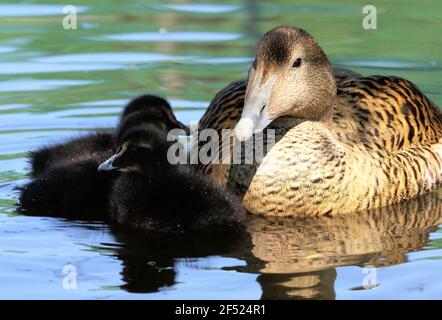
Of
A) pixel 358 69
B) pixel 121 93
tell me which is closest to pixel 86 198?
pixel 121 93

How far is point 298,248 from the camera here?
8094mm

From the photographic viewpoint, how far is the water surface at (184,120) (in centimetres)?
737

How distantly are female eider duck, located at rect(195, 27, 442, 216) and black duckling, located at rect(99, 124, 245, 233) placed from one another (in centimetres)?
37

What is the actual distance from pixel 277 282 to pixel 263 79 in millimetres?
1675

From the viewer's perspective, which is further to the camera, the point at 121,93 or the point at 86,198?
the point at 121,93

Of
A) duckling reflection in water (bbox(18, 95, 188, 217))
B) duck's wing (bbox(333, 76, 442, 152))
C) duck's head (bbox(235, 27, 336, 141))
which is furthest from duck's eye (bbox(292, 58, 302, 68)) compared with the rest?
duckling reflection in water (bbox(18, 95, 188, 217))

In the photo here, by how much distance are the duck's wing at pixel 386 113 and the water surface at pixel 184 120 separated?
0.50 meters

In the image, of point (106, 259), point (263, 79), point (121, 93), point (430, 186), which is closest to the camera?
point (106, 259)

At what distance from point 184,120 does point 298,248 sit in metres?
3.37

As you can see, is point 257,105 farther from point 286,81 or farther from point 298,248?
point 298,248

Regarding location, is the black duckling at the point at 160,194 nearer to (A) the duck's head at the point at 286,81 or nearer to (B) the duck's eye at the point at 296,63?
(A) the duck's head at the point at 286,81

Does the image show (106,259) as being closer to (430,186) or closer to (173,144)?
(173,144)

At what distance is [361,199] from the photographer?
8.96m

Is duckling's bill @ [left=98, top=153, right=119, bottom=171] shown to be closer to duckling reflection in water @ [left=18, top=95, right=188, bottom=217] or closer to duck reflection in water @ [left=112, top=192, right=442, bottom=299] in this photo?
duckling reflection in water @ [left=18, top=95, right=188, bottom=217]
